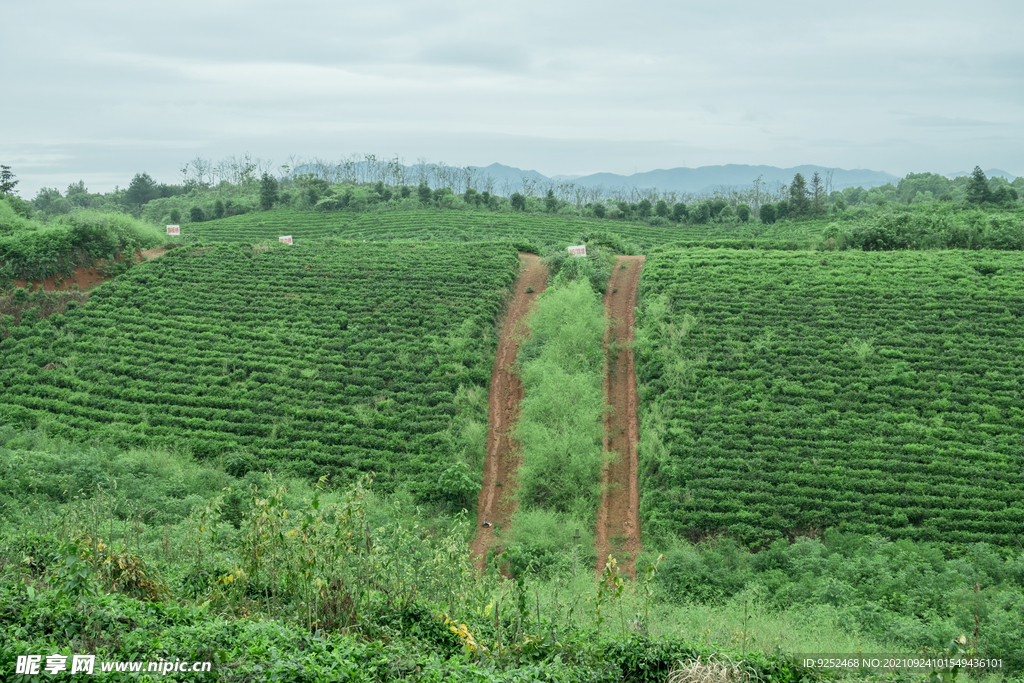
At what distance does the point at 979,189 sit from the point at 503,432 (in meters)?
43.4

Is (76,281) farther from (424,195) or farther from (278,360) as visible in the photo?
(424,195)

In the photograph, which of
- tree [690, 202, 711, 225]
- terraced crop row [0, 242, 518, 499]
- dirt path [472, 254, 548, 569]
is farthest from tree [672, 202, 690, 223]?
dirt path [472, 254, 548, 569]

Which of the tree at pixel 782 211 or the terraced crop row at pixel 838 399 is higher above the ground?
the tree at pixel 782 211

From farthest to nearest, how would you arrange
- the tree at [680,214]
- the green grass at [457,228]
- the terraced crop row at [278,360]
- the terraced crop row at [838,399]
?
the tree at [680,214] < the green grass at [457,228] < the terraced crop row at [278,360] < the terraced crop row at [838,399]

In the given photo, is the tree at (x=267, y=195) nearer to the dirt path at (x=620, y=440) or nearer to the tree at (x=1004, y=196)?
the dirt path at (x=620, y=440)

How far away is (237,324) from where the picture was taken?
2545cm

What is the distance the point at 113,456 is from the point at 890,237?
34.1m

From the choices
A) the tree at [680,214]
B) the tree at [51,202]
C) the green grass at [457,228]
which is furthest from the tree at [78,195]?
the tree at [680,214]

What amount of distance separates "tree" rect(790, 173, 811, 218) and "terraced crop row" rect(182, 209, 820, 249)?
318 centimetres

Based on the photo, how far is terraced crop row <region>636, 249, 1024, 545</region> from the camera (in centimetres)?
1611

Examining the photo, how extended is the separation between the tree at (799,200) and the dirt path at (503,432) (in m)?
29.7

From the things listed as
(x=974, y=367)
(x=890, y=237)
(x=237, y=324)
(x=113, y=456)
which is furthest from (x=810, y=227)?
(x=113, y=456)

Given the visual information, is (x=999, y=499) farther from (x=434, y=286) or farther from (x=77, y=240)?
(x=77, y=240)

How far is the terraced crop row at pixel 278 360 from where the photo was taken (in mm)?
19438
